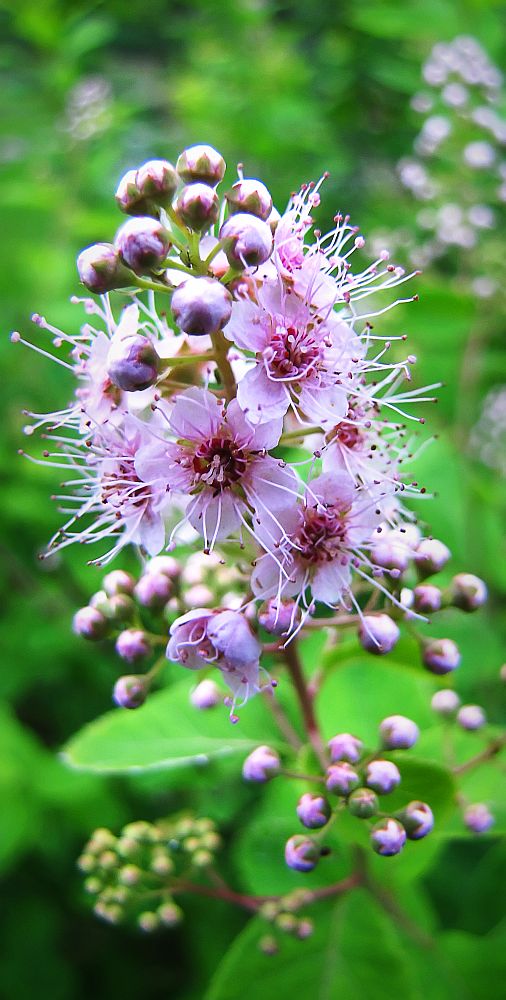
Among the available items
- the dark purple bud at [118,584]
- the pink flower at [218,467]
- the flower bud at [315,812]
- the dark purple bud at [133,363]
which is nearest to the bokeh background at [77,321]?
the flower bud at [315,812]

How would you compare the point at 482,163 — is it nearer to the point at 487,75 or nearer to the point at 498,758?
the point at 487,75

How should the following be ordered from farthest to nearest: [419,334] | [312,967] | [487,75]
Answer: [487,75] < [419,334] < [312,967]

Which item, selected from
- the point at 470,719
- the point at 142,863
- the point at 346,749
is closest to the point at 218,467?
the point at 346,749

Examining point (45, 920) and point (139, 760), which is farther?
point (45, 920)

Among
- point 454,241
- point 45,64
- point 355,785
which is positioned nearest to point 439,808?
point 355,785

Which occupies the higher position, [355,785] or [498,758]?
[355,785]
